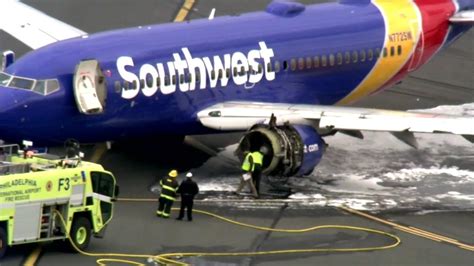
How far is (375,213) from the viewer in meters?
41.4

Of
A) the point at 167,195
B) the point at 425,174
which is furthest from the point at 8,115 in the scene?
the point at 425,174

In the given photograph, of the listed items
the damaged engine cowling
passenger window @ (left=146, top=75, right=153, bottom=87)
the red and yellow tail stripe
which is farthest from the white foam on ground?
passenger window @ (left=146, top=75, right=153, bottom=87)

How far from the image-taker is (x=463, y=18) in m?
53.2

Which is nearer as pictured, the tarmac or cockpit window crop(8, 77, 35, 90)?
the tarmac

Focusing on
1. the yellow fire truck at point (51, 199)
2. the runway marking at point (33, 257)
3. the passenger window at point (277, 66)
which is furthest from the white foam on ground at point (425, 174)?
the runway marking at point (33, 257)

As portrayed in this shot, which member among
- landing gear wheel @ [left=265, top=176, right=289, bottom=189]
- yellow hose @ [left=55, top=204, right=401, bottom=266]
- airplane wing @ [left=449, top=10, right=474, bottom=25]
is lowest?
yellow hose @ [left=55, top=204, right=401, bottom=266]

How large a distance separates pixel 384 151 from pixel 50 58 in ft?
44.5

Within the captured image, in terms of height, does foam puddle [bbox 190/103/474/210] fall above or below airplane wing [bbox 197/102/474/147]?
below

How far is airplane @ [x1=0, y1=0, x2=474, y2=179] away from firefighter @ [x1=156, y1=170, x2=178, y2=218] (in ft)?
13.4

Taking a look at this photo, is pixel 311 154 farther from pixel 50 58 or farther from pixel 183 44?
pixel 50 58

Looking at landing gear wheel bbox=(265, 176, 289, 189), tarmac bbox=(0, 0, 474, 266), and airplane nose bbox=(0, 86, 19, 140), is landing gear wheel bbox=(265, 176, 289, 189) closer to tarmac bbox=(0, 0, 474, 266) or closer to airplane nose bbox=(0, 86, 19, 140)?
tarmac bbox=(0, 0, 474, 266)

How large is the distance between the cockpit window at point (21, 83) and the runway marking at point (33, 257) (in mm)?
7286

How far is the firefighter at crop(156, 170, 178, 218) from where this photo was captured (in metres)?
39.2

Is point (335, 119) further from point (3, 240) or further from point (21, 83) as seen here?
point (3, 240)
